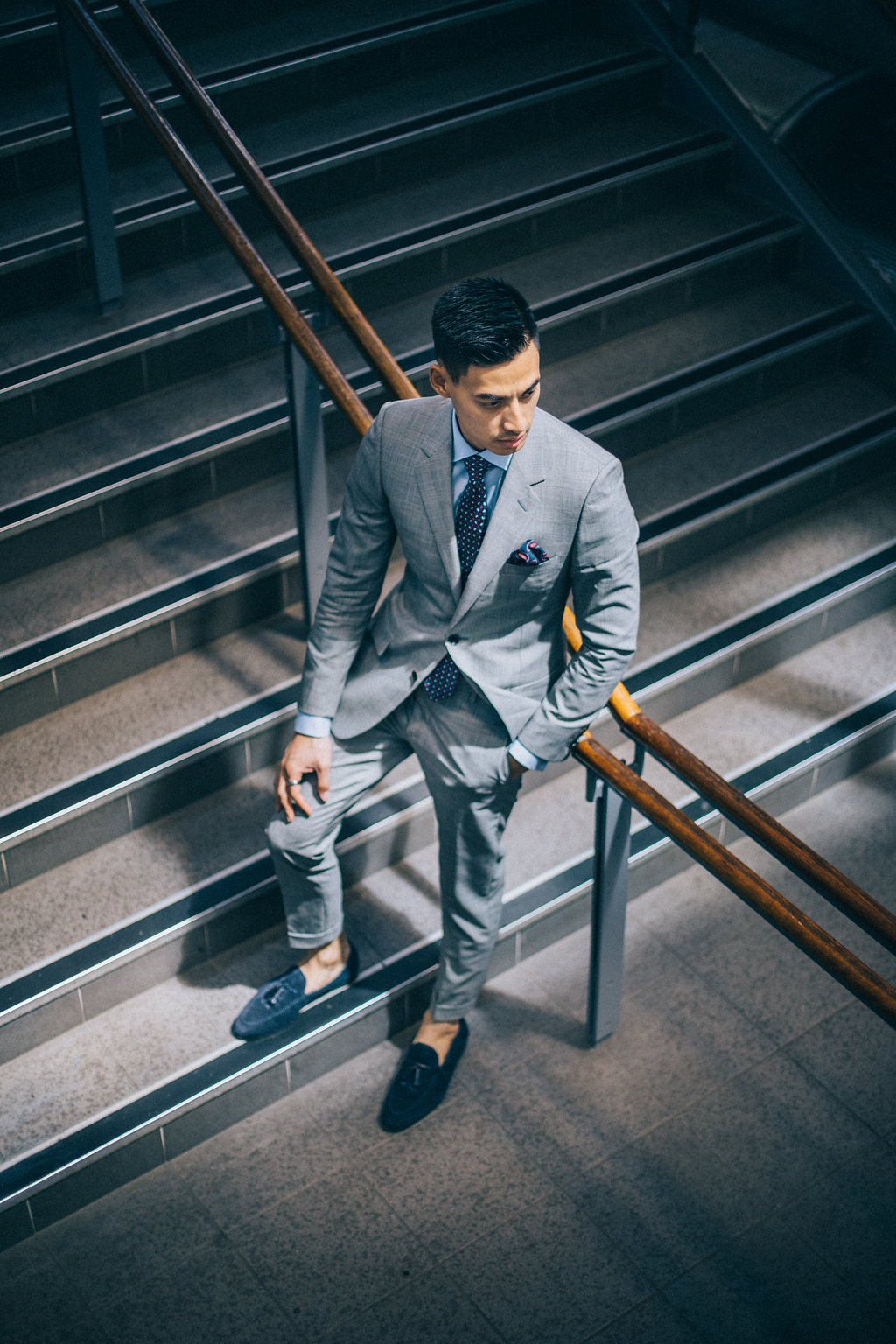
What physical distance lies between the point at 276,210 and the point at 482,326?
1.21 metres

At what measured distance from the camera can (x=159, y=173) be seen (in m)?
4.00

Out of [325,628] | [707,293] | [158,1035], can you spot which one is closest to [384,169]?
[707,293]

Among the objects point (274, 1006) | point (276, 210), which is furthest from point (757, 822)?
point (276, 210)

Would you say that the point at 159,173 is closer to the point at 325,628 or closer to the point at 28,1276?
the point at 325,628

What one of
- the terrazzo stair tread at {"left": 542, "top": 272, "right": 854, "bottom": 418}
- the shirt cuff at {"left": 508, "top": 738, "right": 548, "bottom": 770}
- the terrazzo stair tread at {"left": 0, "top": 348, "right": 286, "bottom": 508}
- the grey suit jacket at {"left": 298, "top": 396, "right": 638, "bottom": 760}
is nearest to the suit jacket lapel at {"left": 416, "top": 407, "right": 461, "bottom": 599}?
the grey suit jacket at {"left": 298, "top": 396, "right": 638, "bottom": 760}

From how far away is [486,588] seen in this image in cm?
212

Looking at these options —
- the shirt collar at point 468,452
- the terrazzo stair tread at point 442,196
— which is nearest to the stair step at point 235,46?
the terrazzo stair tread at point 442,196

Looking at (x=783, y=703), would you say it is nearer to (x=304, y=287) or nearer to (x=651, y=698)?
(x=651, y=698)

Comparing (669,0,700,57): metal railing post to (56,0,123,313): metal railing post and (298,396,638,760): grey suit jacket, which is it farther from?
(298,396,638,760): grey suit jacket

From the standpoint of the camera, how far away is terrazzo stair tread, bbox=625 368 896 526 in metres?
3.70

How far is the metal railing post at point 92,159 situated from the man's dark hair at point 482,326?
1.88m

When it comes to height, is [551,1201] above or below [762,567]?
below

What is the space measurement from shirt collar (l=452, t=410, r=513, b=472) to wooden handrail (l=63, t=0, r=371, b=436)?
457 millimetres

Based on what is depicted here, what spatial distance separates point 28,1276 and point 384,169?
3394mm
